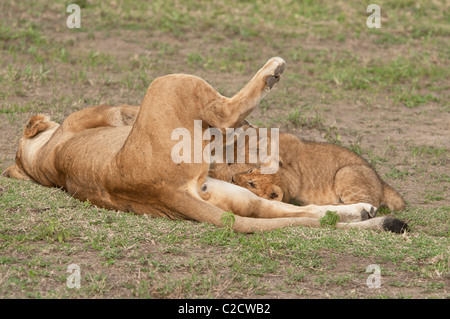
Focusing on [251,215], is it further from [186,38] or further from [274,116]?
[186,38]

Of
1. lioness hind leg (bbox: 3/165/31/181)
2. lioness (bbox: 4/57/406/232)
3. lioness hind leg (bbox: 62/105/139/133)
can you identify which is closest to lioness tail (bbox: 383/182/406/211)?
lioness (bbox: 4/57/406/232)

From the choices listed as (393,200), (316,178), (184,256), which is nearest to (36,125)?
(316,178)

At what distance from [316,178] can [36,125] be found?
2.42m

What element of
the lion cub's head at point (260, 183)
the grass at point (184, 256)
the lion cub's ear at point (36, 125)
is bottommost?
the grass at point (184, 256)

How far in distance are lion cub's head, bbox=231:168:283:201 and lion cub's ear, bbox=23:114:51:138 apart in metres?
1.83

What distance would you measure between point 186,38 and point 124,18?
1.16 metres

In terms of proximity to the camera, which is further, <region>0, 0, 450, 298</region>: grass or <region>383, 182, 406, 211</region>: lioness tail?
<region>383, 182, 406, 211</region>: lioness tail

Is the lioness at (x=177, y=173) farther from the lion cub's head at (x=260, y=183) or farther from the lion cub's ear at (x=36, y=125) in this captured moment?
the lion cub's ear at (x=36, y=125)

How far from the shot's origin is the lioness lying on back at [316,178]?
5.57 m

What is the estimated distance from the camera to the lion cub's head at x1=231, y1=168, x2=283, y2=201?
17.9ft

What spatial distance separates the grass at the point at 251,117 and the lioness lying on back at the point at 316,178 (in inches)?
Result: 10.0

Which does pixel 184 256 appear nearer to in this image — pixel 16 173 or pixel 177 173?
pixel 177 173

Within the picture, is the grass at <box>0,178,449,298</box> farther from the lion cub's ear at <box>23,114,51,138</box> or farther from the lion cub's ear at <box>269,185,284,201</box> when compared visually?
the lion cub's ear at <box>23,114,51,138</box>

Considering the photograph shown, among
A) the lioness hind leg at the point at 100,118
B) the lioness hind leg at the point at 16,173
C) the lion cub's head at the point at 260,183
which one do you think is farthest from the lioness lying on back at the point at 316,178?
the lioness hind leg at the point at 16,173
